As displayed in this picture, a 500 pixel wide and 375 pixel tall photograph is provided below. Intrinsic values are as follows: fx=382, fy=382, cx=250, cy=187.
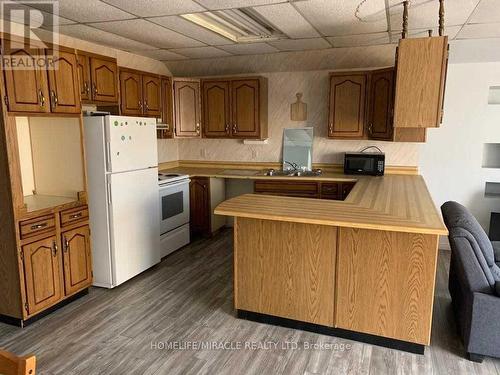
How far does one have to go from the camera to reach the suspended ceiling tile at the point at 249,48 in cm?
420

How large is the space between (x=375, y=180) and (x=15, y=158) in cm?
355

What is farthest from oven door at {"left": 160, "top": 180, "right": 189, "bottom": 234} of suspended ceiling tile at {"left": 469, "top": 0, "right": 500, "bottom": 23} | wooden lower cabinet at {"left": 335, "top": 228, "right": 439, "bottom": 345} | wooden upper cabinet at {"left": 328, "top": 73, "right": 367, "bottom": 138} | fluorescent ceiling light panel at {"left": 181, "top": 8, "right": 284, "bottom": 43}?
suspended ceiling tile at {"left": 469, "top": 0, "right": 500, "bottom": 23}

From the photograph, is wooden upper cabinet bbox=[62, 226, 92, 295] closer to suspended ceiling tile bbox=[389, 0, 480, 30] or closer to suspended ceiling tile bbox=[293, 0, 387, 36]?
suspended ceiling tile bbox=[293, 0, 387, 36]

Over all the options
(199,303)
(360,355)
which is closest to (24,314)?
(199,303)

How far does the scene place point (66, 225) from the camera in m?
3.22

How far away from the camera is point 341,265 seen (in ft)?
8.84

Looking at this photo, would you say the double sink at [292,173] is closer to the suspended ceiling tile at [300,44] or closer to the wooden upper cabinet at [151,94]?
the suspended ceiling tile at [300,44]

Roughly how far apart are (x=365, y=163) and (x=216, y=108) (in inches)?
82.7

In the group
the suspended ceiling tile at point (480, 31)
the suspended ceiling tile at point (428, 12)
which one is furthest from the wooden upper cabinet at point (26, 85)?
the suspended ceiling tile at point (480, 31)

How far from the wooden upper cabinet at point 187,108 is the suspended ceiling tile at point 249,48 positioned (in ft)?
2.91

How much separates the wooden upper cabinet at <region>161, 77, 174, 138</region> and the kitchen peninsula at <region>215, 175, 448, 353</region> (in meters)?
2.32

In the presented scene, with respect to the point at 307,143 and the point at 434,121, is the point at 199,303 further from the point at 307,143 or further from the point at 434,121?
the point at 307,143

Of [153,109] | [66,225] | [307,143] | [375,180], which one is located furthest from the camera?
[307,143]

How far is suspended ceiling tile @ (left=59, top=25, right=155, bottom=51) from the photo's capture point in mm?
3514
